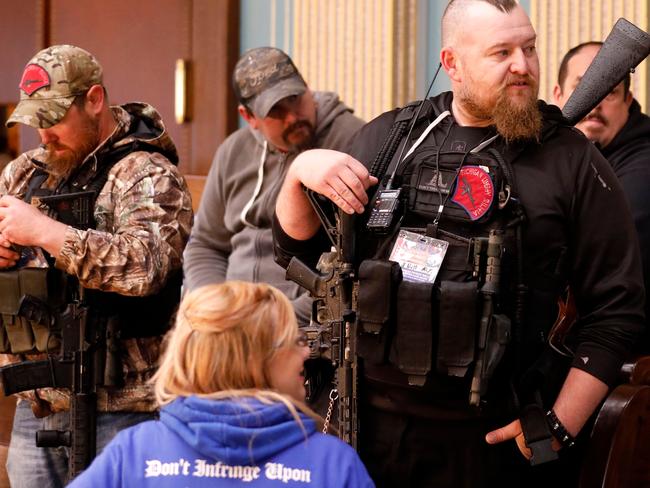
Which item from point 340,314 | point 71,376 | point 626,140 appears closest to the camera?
point 340,314

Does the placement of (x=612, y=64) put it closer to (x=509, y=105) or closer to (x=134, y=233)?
(x=509, y=105)

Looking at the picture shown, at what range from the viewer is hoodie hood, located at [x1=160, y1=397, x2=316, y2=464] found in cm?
179

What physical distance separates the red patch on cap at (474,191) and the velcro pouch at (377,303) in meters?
0.21

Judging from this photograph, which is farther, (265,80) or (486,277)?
(265,80)

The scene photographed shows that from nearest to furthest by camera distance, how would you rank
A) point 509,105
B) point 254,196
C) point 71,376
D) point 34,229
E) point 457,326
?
point 457,326 < point 509,105 < point 34,229 < point 71,376 < point 254,196

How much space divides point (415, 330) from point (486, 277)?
20 centimetres

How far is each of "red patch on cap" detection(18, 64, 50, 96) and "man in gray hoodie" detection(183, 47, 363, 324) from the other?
0.83 meters

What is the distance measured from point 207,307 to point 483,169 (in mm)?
862

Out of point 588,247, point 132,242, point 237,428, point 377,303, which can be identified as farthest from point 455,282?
point 132,242

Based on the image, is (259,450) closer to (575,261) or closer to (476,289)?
(476,289)

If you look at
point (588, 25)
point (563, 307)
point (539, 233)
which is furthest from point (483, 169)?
point (588, 25)

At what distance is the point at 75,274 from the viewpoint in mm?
2957

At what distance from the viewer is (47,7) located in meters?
6.24

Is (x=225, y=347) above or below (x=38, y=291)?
above
